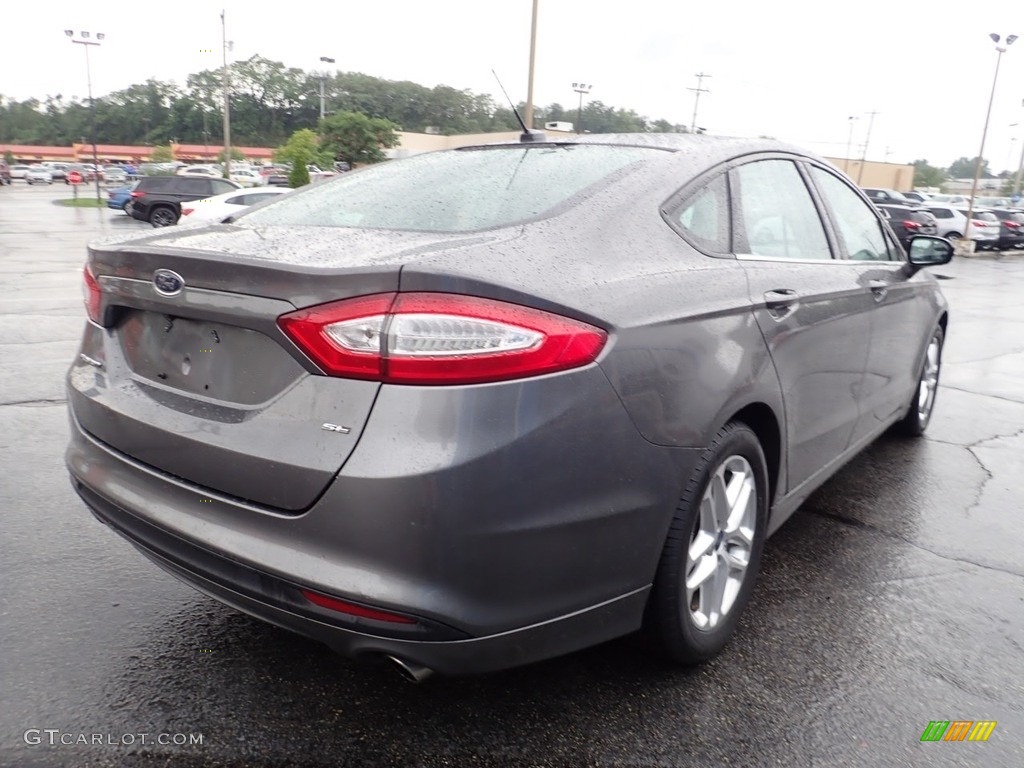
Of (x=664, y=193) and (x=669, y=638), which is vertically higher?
(x=664, y=193)

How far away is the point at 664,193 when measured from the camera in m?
2.58

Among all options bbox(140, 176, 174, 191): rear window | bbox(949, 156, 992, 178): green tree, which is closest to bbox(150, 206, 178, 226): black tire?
bbox(140, 176, 174, 191): rear window

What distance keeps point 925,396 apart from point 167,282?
477 centimetres

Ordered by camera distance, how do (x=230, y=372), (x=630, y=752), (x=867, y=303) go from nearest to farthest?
(x=230, y=372) < (x=630, y=752) < (x=867, y=303)

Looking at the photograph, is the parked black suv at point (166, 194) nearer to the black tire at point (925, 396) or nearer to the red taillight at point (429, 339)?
the black tire at point (925, 396)

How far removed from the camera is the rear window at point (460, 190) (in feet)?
8.27

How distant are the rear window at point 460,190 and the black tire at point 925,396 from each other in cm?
322

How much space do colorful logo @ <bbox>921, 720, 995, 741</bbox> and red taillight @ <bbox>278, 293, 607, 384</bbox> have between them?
5.13 ft

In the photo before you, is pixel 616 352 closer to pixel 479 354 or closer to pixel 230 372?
pixel 479 354

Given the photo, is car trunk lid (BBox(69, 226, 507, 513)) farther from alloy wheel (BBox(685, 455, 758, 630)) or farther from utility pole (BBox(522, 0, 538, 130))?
utility pole (BBox(522, 0, 538, 130))

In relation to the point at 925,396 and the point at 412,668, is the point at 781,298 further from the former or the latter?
the point at 925,396

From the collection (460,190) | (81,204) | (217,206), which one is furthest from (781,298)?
(81,204)

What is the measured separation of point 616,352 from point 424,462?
0.56 meters

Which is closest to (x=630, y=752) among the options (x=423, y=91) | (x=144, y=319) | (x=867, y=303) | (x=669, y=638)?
(x=669, y=638)
